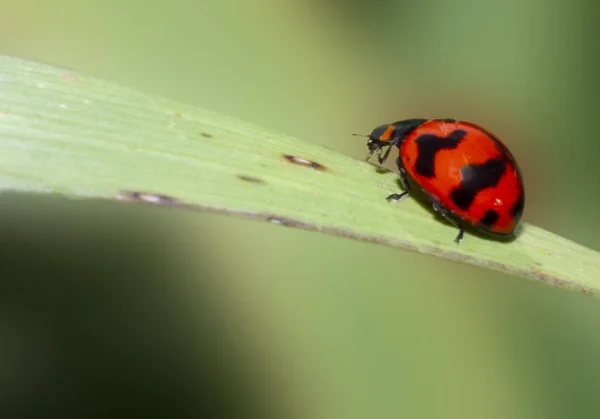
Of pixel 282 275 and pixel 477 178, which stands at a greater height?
pixel 477 178

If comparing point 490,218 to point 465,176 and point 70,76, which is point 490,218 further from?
point 70,76

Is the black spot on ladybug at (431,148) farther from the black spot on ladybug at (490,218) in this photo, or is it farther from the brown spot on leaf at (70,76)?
the brown spot on leaf at (70,76)

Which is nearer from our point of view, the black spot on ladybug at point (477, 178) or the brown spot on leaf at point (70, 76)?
the brown spot on leaf at point (70, 76)

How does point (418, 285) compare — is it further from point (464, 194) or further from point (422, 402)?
point (464, 194)

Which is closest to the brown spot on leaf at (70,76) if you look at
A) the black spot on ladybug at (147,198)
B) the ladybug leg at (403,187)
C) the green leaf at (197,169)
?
the green leaf at (197,169)

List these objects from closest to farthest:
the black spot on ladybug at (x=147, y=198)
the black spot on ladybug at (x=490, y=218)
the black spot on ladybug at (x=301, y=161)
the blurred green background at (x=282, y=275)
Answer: the black spot on ladybug at (x=147, y=198)
the black spot on ladybug at (x=301, y=161)
the black spot on ladybug at (x=490, y=218)
the blurred green background at (x=282, y=275)

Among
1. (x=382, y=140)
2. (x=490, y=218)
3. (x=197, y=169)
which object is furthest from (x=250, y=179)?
(x=382, y=140)

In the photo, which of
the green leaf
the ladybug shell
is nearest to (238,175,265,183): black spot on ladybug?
the green leaf

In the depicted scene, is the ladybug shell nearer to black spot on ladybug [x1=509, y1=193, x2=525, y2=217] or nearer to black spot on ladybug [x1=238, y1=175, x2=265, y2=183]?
black spot on ladybug [x1=509, y1=193, x2=525, y2=217]

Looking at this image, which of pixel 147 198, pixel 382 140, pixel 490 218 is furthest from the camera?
pixel 382 140
